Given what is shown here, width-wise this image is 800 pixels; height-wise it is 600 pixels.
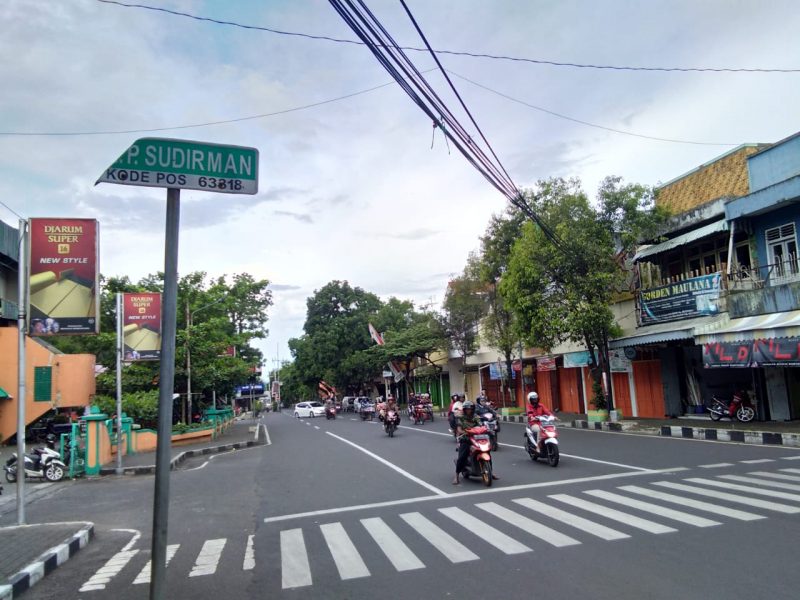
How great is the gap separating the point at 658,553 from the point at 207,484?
31.8 ft

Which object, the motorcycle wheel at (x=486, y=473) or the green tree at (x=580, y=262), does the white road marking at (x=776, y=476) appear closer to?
the motorcycle wheel at (x=486, y=473)

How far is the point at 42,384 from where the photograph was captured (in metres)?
23.0

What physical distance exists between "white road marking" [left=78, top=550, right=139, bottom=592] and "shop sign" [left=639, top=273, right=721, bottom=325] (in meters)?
17.3

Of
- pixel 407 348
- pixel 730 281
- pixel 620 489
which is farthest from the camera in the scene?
pixel 407 348

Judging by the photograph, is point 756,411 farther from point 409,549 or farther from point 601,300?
point 409,549

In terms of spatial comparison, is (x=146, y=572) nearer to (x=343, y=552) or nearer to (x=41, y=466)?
(x=343, y=552)

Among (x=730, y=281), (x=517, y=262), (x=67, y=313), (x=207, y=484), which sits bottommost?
(x=207, y=484)

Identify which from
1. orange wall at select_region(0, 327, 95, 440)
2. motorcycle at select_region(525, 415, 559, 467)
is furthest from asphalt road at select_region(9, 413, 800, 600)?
orange wall at select_region(0, 327, 95, 440)

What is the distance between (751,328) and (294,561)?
47.1 feet

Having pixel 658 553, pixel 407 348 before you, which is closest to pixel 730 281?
pixel 658 553

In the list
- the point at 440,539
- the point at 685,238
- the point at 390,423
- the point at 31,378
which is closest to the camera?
the point at 440,539

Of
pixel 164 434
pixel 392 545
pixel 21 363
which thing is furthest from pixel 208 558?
pixel 21 363

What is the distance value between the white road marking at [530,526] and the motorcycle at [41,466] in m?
11.2

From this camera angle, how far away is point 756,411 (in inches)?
718
